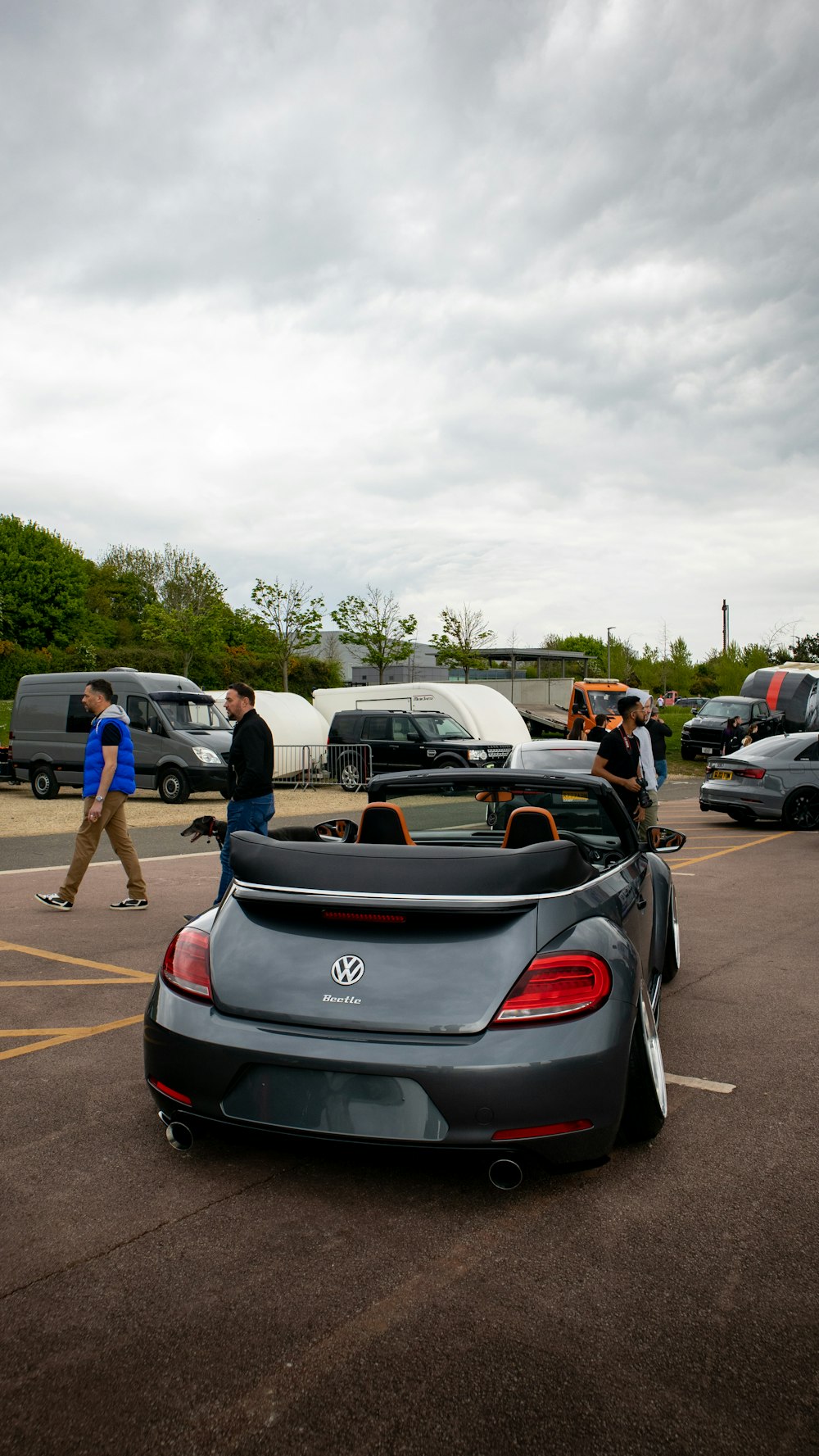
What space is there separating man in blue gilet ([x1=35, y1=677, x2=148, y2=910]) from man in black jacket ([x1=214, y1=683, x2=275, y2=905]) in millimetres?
1168

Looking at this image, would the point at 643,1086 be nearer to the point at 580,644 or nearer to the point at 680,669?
the point at 680,669

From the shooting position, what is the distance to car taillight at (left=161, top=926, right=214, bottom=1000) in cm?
337

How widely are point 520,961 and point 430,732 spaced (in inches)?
814

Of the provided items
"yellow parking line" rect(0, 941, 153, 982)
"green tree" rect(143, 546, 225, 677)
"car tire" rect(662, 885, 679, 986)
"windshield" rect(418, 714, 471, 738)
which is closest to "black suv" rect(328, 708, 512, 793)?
"windshield" rect(418, 714, 471, 738)

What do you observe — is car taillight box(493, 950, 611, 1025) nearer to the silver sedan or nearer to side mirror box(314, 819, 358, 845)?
side mirror box(314, 819, 358, 845)

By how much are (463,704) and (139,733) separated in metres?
8.32

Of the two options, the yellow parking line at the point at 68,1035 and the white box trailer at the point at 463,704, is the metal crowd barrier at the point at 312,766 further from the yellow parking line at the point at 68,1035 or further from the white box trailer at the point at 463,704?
the yellow parking line at the point at 68,1035

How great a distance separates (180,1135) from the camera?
11.2 feet

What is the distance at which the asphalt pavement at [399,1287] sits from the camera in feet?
7.33

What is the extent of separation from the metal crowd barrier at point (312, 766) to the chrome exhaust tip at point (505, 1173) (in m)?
21.8

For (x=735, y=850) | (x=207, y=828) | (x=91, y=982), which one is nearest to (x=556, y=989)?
(x=207, y=828)

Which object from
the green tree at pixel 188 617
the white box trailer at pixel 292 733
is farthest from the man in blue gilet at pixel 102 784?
the green tree at pixel 188 617

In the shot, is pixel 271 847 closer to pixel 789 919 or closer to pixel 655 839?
pixel 655 839

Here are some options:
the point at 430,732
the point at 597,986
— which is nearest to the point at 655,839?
the point at 597,986
